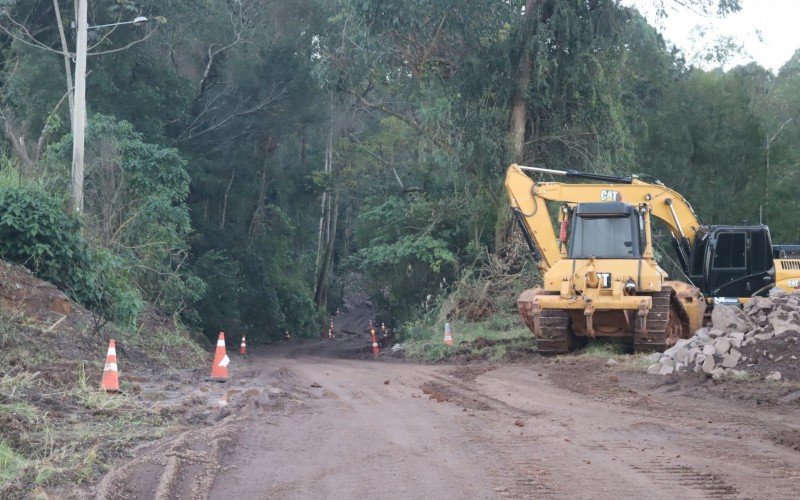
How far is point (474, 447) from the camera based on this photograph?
353 inches

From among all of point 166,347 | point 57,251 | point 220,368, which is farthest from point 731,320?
point 57,251

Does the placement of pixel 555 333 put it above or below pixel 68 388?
above

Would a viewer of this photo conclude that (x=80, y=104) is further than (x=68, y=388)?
Yes

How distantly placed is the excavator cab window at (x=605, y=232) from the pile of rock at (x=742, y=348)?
8.33ft

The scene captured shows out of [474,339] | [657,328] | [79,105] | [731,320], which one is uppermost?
[79,105]

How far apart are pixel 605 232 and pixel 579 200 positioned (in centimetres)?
195

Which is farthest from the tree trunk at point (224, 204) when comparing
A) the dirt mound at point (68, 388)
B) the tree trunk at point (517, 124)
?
the dirt mound at point (68, 388)

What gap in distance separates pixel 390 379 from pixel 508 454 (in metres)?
7.54

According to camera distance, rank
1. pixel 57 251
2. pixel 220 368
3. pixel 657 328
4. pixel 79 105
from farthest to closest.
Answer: pixel 79 105, pixel 57 251, pixel 657 328, pixel 220 368

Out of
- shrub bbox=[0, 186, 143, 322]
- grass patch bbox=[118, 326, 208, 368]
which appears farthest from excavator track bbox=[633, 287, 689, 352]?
shrub bbox=[0, 186, 143, 322]

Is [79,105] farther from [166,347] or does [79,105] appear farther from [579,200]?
[579,200]

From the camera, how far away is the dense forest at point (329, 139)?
25281 millimetres

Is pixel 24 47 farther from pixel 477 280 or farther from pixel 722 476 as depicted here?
pixel 722 476

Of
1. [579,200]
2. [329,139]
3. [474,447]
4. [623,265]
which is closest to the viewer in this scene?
[474,447]
